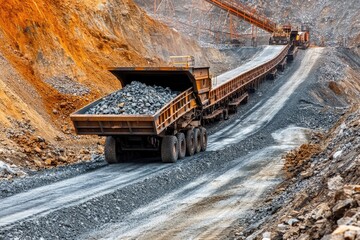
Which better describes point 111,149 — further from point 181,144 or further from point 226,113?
point 226,113

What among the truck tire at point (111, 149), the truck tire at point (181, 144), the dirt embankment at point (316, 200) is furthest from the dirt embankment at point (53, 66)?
the dirt embankment at point (316, 200)

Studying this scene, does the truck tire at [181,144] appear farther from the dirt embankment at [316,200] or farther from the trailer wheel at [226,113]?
the trailer wheel at [226,113]

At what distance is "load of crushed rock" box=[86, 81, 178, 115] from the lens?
16938 mm

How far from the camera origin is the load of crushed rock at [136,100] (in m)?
16.9

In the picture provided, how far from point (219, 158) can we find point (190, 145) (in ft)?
3.75

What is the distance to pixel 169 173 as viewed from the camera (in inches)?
629

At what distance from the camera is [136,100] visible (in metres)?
17.4

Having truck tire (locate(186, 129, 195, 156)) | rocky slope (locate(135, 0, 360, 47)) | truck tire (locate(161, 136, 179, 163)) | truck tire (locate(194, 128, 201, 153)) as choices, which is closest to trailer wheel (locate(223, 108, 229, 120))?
truck tire (locate(194, 128, 201, 153))

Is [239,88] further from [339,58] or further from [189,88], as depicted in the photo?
[339,58]

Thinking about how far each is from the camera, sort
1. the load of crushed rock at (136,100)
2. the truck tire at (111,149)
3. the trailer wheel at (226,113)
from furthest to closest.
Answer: the trailer wheel at (226,113), the truck tire at (111,149), the load of crushed rock at (136,100)

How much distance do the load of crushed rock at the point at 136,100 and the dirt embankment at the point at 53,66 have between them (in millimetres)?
3029

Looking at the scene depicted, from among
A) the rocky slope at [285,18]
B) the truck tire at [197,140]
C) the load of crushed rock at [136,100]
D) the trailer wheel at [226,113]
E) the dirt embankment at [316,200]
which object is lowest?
the trailer wheel at [226,113]

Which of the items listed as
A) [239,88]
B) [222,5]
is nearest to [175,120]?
[239,88]

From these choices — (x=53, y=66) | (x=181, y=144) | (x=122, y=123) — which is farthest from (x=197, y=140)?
Result: (x=53, y=66)
